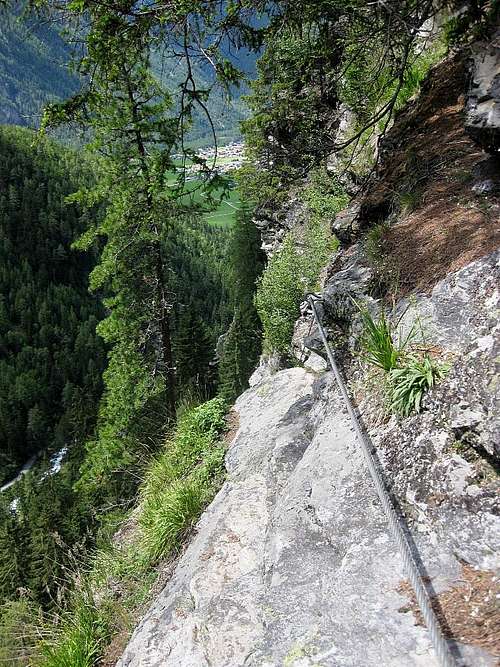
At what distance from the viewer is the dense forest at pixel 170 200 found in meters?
4.67

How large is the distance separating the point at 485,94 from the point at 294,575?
4710 millimetres

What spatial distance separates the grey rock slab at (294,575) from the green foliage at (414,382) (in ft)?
1.89

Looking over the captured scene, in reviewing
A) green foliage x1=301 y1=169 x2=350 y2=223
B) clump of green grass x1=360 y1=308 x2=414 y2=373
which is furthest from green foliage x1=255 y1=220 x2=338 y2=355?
clump of green grass x1=360 y1=308 x2=414 y2=373

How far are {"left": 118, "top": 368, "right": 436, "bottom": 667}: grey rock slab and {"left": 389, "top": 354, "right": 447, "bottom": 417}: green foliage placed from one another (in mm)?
575

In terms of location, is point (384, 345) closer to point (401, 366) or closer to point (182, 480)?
point (401, 366)

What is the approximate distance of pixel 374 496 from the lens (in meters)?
3.69

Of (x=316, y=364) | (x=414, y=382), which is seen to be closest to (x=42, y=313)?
(x=316, y=364)

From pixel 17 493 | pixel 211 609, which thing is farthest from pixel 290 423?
pixel 17 493

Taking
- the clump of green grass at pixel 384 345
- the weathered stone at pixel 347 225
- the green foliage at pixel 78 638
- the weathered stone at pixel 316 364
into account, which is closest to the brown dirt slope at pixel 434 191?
the weathered stone at pixel 347 225

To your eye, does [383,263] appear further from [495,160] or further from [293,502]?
[293,502]

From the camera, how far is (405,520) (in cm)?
337

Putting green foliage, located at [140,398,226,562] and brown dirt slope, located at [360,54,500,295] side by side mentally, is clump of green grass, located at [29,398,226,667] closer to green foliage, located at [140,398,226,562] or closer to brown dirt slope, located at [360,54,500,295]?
green foliage, located at [140,398,226,562]

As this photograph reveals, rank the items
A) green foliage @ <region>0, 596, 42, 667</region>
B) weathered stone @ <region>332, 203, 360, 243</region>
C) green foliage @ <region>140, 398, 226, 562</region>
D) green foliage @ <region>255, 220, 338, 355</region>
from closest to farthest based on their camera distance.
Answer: green foliage @ <region>0, 596, 42, 667</region>
green foliage @ <region>140, 398, 226, 562</region>
weathered stone @ <region>332, 203, 360, 243</region>
green foliage @ <region>255, 220, 338, 355</region>

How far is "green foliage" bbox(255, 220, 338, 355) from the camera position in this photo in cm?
1576
